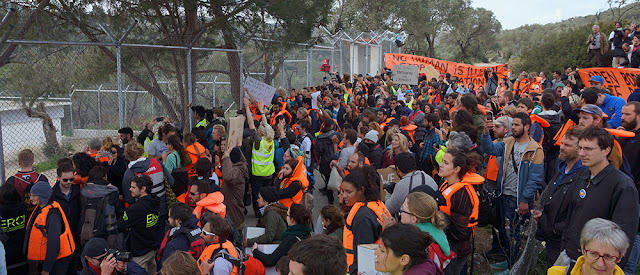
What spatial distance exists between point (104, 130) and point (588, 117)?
23.8 ft

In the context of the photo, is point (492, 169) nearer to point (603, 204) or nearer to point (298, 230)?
point (603, 204)

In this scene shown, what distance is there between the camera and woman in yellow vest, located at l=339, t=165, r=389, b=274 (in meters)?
3.91

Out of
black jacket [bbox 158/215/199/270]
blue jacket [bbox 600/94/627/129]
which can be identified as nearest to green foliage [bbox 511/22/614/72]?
blue jacket [bbox 600/94/627/129]

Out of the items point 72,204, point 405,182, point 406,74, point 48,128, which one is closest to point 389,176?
point 405,182

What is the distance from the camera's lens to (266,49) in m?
→ 11.3

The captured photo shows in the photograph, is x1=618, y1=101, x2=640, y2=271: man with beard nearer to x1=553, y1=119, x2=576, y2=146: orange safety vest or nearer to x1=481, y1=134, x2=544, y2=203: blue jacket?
x1=481, y1=134, x2=544, y2=203: blue jacket

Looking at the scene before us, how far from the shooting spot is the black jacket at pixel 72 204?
5.12 m

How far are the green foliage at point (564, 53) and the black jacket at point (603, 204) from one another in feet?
66.9

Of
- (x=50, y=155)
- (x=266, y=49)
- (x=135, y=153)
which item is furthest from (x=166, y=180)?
(x=266, y=49)

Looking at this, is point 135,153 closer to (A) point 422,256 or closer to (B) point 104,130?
(B) point 104,130

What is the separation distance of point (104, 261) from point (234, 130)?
284cm

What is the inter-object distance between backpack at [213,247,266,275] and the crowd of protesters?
0.01 m

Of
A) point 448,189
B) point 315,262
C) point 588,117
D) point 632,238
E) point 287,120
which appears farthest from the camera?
point 287,120

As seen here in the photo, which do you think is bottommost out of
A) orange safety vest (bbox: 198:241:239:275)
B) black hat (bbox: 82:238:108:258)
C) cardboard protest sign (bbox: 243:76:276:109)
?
orange safety vest (bbox: 198:241:239:275)
